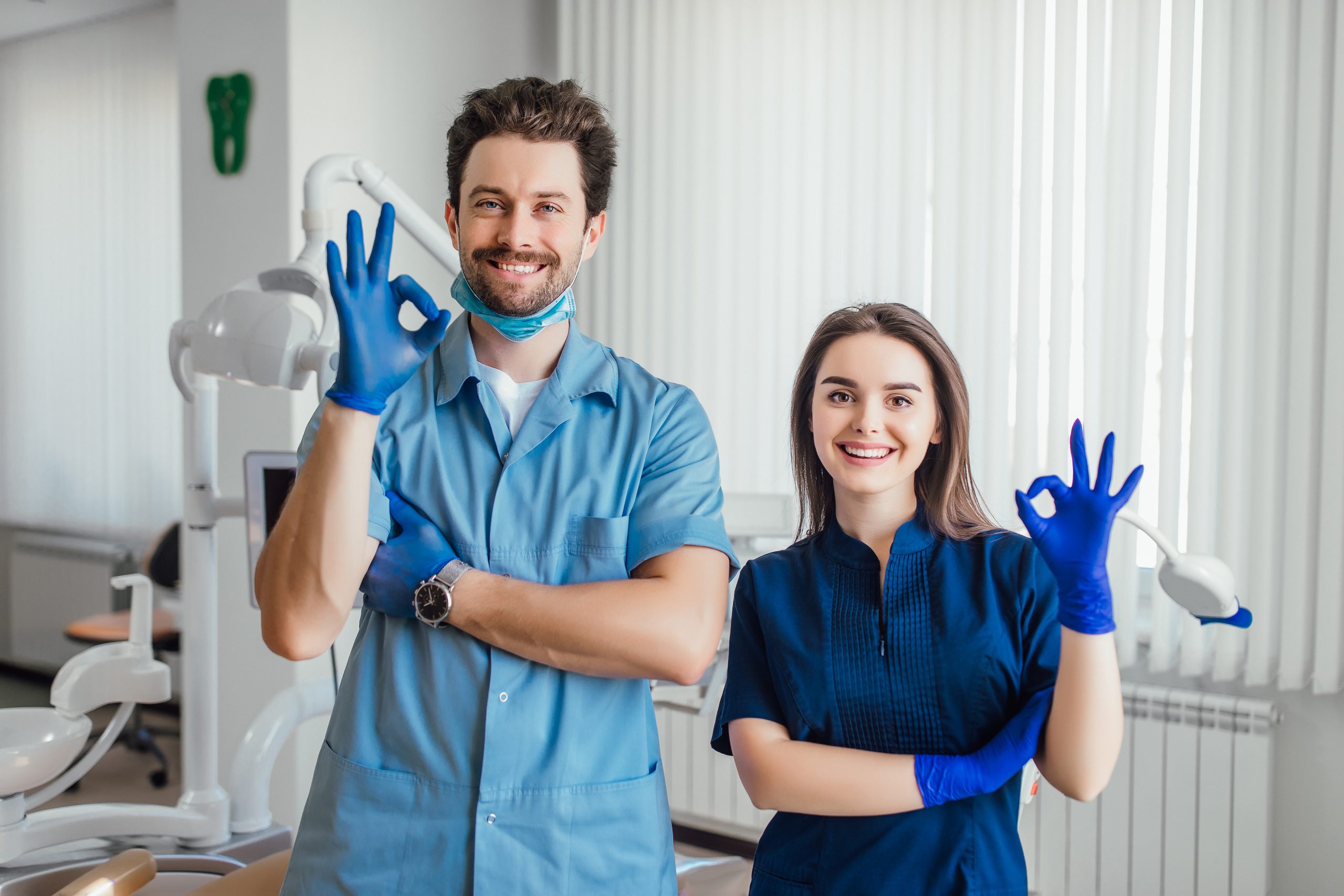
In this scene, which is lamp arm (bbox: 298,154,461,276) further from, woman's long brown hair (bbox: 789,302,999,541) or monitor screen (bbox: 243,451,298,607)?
woman's long brown hair (bbox: 789,302,999,541)

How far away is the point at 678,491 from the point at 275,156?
8.06 ft

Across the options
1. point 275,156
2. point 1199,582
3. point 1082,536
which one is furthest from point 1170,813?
point 275,156

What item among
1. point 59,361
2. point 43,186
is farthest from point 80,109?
point 59,361

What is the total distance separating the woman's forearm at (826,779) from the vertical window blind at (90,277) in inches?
158

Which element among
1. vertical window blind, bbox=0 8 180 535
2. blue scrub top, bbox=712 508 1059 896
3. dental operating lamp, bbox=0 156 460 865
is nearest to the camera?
blue scrub top, bbox=712 508 1059 896

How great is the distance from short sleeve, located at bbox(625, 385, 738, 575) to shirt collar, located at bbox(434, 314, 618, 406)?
81 mm

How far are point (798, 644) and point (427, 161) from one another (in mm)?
2878

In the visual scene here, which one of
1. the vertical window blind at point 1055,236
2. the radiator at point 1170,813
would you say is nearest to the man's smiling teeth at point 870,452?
the radiator at point 1170,813

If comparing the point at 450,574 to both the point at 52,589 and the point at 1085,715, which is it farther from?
the point at 52,589

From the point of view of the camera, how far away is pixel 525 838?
1.08m

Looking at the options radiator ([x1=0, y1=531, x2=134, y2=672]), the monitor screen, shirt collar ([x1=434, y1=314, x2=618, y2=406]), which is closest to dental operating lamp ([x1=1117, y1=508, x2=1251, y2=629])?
shirt collar ([x1=434, y1=314, x2=618, y2=406])

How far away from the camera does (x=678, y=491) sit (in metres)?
1.18

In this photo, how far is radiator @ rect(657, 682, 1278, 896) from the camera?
98.9 inches

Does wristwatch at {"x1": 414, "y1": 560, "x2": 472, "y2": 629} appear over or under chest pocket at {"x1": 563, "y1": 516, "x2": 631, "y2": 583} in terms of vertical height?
under
